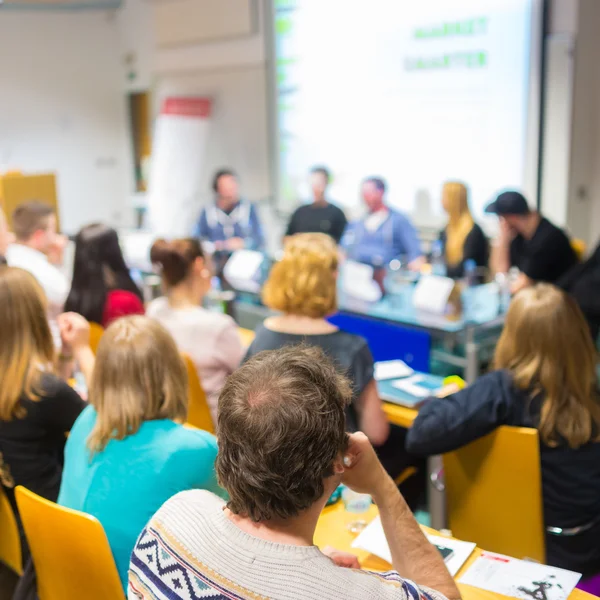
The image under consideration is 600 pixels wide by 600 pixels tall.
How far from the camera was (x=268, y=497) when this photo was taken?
1053 millimetres

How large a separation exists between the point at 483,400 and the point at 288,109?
17.2ft

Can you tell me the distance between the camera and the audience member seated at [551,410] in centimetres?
194

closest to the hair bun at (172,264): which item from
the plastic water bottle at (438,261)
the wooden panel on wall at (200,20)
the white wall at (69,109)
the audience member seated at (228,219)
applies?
the plastic water bottle at (438,261)

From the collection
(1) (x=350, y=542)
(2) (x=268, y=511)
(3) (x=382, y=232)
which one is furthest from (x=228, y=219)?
(2) (x=268, y=511)

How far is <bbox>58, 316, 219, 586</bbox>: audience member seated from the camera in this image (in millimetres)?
1688

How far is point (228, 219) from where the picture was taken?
5902mm

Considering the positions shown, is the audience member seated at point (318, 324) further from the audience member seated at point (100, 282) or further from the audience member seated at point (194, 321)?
the audience member seated at point (100, 282)

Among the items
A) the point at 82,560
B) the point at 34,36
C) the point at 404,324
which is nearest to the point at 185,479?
the point at 82,560

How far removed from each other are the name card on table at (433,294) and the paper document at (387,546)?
5.28 feet

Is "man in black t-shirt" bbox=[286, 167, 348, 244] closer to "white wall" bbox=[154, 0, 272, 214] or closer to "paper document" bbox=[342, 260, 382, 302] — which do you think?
"white wall" bbox=[154, 0, 272, 214]

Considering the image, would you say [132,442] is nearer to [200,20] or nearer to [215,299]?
[215,299]

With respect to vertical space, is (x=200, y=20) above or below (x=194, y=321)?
above

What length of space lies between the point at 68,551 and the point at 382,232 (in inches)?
151

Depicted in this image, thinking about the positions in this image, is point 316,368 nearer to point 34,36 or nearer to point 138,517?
point 138,517
